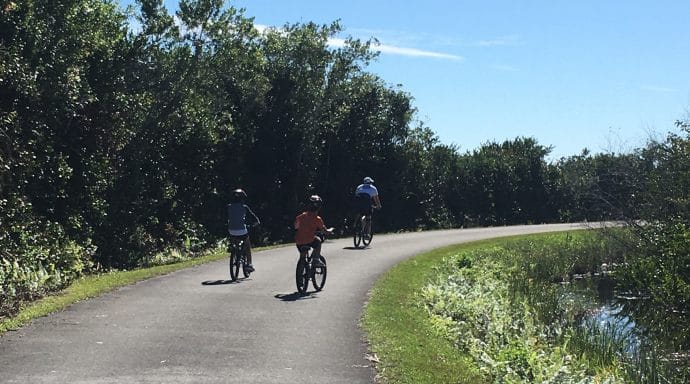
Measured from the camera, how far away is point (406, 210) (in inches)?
1604

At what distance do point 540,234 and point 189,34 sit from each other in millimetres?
18764

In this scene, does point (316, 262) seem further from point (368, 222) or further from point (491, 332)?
point (368, 222)

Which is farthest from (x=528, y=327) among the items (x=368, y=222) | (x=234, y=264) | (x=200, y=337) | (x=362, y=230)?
(x=368, y=222)

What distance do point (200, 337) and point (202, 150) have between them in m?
18.3

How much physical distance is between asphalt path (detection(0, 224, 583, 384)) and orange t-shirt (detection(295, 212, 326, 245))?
110 cm

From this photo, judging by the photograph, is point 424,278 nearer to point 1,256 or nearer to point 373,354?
point 373,354

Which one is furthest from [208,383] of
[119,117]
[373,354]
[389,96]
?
[389,96]

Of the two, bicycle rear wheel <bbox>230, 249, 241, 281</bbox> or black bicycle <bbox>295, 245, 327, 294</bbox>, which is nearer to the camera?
black bicycle <bbox>295, 245, 327, 294</bbox>

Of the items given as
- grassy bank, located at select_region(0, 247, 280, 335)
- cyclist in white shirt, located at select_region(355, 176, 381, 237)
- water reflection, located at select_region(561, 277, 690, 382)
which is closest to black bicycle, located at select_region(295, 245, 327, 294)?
grassy bank, located at select_region(0, 247, 280, 335)

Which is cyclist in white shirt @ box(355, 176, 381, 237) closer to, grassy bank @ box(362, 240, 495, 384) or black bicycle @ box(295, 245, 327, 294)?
grassy bank @ box(362, 240, 495, 384)

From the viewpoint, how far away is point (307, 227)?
13906 millimetres

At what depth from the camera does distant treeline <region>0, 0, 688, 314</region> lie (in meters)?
16.1

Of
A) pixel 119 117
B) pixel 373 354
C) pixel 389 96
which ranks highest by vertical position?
pixel 389 96

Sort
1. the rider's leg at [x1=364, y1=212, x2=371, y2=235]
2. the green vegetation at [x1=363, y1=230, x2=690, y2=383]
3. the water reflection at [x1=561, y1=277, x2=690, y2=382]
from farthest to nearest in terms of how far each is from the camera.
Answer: the rider's leg at [x1=364, y1=212, x2=371, y2=235], the water reflection at [x1=561, y1=277, x2=690, y2=382], the green vegetation at [x1=363, y1=230, x2=690, y2=383]
